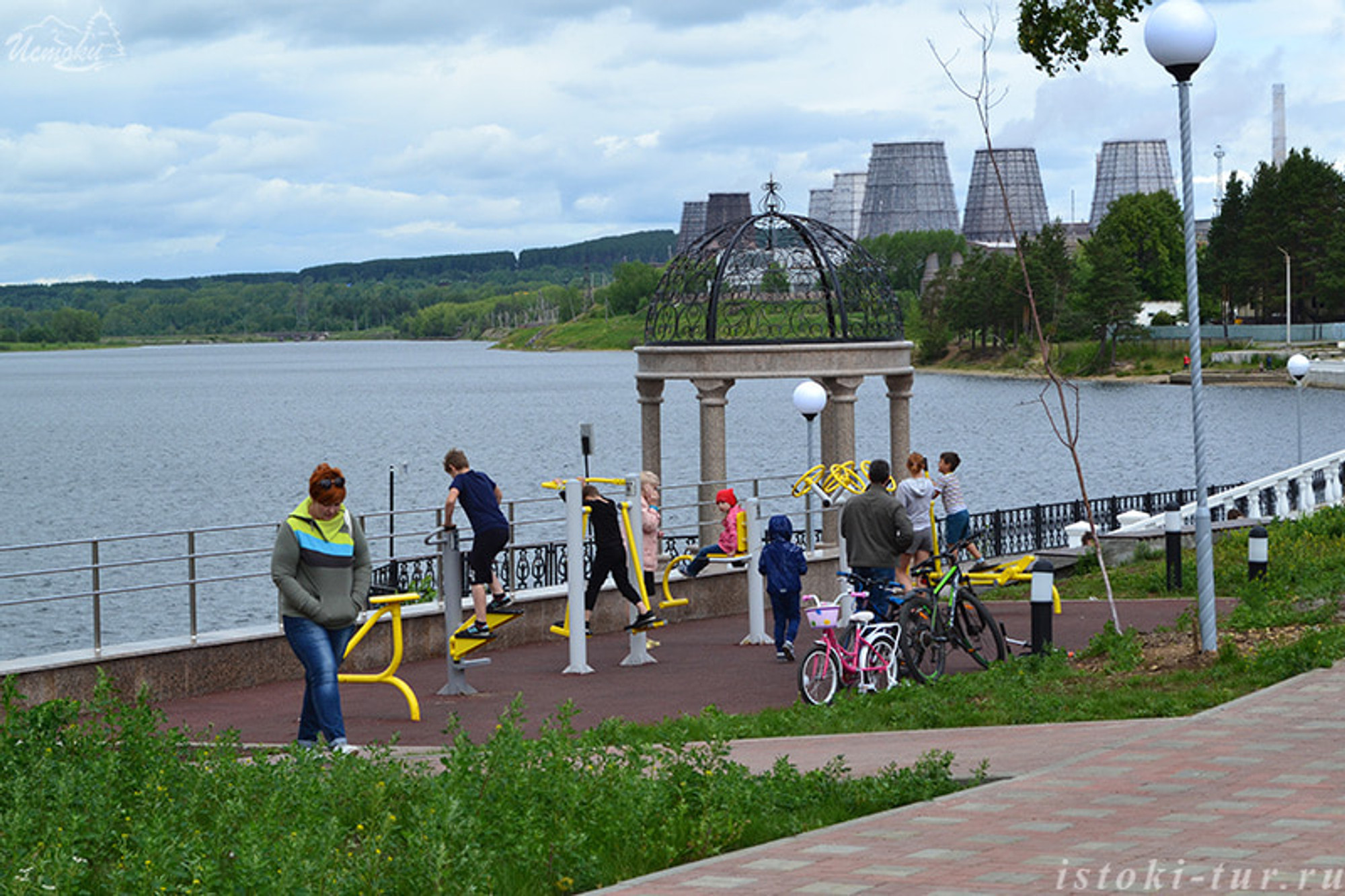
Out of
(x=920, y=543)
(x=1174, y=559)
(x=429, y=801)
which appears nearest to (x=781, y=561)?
(x=920, y=543)

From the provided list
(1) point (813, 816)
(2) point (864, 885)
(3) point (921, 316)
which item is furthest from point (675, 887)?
(3) point (921, 316)

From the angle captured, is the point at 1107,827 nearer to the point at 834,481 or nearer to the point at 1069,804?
the point at 1069,804

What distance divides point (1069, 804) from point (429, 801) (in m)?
2.88

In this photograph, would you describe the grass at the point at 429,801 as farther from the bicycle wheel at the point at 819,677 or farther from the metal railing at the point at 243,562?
the metal railing at the point at 243,562

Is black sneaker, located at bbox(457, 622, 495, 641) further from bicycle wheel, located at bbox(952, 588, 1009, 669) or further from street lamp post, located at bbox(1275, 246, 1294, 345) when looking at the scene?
street lamp post, located at bbox(1275, 246, 1294, 345)

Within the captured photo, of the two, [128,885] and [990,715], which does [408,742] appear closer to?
[990,715]

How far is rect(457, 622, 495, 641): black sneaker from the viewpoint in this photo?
1358cm

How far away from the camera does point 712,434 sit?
2247 cm

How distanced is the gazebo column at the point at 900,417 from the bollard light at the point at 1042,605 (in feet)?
33.6

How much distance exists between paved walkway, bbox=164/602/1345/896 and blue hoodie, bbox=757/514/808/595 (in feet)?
6.34

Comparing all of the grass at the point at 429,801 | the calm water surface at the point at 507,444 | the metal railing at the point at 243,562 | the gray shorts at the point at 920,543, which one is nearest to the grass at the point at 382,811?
the grass at the point at 429,801

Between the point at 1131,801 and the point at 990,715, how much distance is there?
2944mm

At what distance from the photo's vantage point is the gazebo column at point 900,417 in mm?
23891

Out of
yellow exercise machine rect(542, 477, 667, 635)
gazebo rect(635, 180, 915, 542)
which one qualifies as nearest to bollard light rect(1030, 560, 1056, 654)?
yellow exercise machine rect(542, 477, 667, 635)
